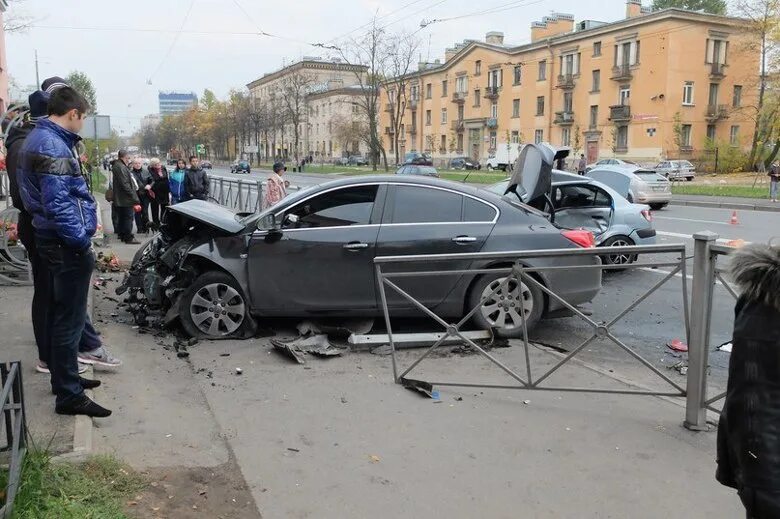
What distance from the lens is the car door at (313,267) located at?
6.23m

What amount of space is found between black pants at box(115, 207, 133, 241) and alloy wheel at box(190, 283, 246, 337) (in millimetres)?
7603

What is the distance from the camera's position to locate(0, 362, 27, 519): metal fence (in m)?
2.67

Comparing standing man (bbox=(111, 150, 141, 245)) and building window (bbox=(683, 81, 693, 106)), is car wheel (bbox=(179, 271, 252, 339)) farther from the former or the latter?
building window (bbox=(683, 81, 693, 106))

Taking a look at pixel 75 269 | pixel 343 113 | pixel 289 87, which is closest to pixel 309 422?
pixel 75 269

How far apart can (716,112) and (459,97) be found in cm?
2901

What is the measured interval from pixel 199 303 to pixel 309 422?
2363mm

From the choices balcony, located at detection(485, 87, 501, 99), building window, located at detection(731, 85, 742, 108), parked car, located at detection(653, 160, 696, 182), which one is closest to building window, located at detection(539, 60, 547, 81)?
balcony, located at detection(485, 87, 501, 99)

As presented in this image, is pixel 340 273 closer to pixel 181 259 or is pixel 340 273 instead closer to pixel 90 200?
pixel 181 259

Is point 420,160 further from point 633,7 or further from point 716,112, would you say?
point 633,7

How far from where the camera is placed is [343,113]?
100 metres

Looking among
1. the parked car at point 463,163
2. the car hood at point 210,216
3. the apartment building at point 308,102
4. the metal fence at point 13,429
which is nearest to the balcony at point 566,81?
the parked car at point 463,163

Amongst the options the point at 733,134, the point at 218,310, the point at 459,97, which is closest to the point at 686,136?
the point at 733,134

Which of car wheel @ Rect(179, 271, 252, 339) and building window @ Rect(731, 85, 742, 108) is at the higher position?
building window @ Rect(731, 85, 742, 108)

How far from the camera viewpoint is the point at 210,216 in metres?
6.50
